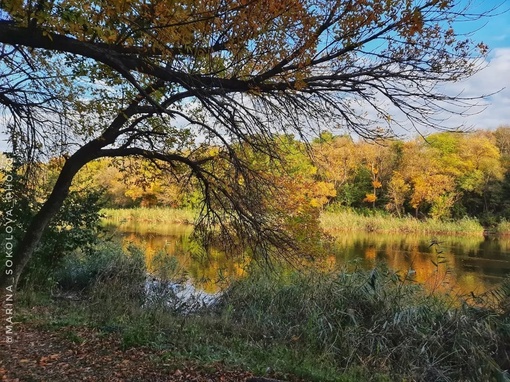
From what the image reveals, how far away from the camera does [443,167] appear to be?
34406mm

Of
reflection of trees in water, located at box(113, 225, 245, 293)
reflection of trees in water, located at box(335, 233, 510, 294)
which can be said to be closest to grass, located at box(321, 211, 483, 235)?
reflection of trees in water, located at box(335, 233, 510, 294)

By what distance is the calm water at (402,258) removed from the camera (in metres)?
10.2

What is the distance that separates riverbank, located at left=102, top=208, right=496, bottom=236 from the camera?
28.1 m

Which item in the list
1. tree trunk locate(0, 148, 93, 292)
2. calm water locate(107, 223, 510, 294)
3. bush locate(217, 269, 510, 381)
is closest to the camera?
bush locate(217, 269, 510, 381)

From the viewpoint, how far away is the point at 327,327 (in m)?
6.16

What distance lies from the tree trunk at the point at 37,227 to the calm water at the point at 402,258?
129 inches

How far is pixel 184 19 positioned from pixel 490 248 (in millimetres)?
22977

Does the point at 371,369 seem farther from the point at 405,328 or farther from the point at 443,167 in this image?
the point at 443,167

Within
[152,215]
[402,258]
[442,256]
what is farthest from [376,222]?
[442,256]

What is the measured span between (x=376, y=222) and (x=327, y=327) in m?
25.2

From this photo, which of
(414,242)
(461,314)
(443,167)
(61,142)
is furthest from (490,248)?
(61,142)

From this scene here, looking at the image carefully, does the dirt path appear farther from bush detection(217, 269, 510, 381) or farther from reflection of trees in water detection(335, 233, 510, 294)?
reflection of trees in water detection(335, 233, 510, 294)

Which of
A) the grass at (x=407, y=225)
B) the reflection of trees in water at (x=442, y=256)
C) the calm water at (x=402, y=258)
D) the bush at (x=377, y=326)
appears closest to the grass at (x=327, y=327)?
the bush at (x=377, y=326)

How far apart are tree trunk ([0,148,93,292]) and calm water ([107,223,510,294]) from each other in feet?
10.8
